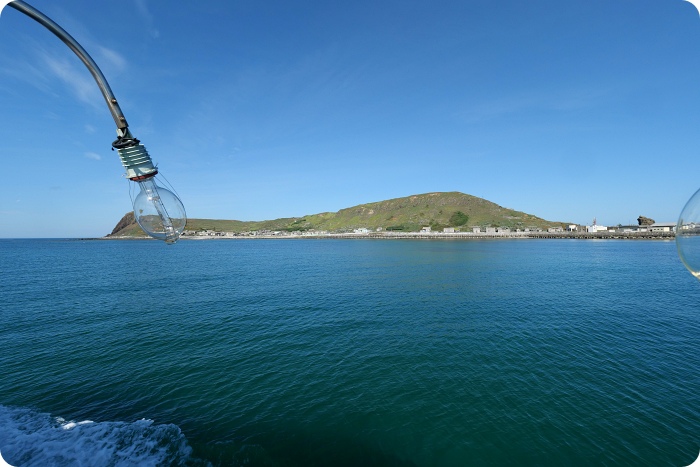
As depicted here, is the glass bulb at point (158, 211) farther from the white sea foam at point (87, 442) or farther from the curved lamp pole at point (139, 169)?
the white sea foam at point (87, 442)

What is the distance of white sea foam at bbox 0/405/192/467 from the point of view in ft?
42.4

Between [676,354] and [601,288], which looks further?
[601,288]

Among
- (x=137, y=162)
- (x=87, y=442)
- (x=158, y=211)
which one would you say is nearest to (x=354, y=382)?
(x=87, y=442)

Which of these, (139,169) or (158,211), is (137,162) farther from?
(158,211)

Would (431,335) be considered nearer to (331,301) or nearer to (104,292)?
(331,301)

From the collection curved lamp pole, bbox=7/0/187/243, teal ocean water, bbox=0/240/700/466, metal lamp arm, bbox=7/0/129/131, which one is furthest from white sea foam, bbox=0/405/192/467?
metal lamp arm, bbox=7/0/129/131

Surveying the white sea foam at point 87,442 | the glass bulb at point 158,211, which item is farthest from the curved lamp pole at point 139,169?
the white sea foam at point 87,442

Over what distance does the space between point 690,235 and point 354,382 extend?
1936 centimetres

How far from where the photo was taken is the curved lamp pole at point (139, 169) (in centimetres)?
353

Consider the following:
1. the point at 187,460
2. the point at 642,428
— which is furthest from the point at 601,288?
the point at 187,460

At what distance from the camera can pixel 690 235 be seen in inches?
159

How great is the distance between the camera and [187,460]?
1313cm

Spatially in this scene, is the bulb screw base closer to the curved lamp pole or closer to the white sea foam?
the curved lamp pole

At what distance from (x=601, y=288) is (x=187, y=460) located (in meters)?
62.1
